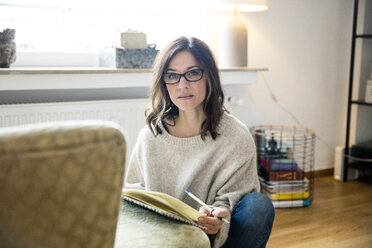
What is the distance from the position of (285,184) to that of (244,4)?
3.48 ft

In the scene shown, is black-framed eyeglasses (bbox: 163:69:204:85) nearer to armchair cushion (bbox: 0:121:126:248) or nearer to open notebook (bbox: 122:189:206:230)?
open notebook (bbox: 122:189:206:230)

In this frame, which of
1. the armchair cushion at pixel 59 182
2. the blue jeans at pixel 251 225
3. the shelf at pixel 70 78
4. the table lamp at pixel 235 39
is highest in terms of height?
the table lamp at pixel 235 39

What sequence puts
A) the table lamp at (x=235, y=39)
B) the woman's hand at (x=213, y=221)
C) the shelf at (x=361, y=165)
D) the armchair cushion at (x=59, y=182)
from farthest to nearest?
the shelf at (x=361, y=165) < the table lamp at (x=235, y=39) < the woman's hand at (x=213, y=221) < the armchair cushion at (x=59, y=182)

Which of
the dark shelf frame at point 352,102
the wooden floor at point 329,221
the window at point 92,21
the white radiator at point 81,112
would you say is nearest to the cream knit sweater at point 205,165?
the white radiator at point 81,112

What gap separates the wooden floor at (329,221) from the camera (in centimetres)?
189

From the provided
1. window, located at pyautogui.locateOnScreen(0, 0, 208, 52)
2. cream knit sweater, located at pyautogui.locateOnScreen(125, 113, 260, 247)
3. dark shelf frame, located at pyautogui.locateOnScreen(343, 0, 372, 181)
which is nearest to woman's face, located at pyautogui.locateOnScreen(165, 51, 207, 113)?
cream knit sweater, located at pyautogui.locateOnScreen(125, 113, 260, 247)

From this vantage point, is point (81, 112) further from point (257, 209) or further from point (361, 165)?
point (361, 165)

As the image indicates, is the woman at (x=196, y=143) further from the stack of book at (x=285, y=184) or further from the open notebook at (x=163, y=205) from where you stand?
the stack of book at (x=285, y=184)

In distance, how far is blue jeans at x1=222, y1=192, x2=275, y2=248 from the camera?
1.08m

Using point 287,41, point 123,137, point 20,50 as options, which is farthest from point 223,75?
point 123,137

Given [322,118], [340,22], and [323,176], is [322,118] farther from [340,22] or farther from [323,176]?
[340,22]

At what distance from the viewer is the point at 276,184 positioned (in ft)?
7.75

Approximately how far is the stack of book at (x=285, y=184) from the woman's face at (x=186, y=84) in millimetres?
1228

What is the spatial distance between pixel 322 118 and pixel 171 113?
1819 mm
